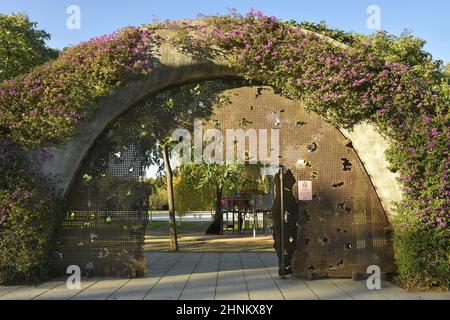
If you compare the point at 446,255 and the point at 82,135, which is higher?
the point at 82,135

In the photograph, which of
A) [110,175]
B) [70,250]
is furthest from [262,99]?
[70,250]

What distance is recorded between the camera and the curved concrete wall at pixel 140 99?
9.01 metres

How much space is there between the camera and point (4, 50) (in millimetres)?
17312

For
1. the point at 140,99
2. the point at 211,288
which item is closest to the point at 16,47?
the point at 140,99

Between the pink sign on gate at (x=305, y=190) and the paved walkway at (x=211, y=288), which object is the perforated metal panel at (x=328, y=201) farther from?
the paved walkway at (x=211, y=288)

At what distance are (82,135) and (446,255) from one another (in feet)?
22.8

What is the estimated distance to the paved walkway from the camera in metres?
7.80

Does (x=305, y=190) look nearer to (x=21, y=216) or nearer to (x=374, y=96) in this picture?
(x=374, y=96)

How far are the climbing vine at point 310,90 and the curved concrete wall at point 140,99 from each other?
0.18 meters

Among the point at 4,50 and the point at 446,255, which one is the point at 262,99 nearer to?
the point at 446,255

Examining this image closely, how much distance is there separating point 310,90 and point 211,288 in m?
4.04

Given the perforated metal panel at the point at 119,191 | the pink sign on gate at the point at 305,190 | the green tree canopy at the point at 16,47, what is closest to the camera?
the pink sign on gate at the point at 305,190

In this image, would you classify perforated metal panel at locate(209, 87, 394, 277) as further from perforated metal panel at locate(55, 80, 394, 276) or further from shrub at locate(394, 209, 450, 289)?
shrub at locate(394, 209, 450, 289)

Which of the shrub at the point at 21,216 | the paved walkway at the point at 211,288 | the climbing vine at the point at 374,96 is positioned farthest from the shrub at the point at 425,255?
the shrub at the point at 21,216
